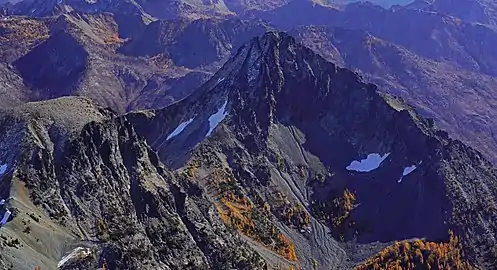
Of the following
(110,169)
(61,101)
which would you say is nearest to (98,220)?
(110,169)

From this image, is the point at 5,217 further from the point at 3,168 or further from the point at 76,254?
the point at 3,168

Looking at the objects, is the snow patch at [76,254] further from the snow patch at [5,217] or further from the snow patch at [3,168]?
the snow patch at [3,168]

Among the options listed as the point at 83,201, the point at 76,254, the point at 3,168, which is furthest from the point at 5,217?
the point at 83,201

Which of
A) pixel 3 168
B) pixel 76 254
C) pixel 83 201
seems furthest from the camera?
pixel 83 201

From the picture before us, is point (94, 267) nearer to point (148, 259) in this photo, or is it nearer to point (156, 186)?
point (148, 259)

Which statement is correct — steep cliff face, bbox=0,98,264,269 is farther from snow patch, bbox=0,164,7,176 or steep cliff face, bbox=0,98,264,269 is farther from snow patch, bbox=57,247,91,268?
snow patch, bbox=0,164,7,176

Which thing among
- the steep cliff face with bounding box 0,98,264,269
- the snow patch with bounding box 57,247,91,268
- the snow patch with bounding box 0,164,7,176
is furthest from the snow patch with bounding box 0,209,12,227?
the snow patch with bounding box 0,164,7,176
